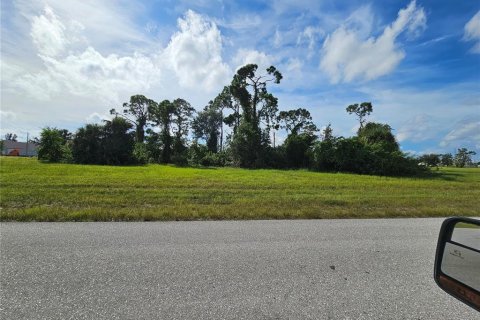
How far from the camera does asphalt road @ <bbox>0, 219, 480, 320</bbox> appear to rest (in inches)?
128

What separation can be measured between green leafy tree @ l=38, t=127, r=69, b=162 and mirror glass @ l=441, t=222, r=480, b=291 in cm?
4228

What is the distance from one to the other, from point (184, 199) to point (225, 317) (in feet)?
25.4

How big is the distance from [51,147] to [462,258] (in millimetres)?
42827

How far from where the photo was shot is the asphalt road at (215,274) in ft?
10.7

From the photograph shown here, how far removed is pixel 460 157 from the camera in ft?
234

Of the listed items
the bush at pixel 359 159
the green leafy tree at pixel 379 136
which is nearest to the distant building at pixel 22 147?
the bush at pixel 359 159

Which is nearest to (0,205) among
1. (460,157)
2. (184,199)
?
(184,199)

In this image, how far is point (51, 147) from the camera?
37250 mm

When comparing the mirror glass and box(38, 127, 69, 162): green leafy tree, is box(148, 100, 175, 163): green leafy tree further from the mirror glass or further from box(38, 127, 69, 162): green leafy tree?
the mirror glass

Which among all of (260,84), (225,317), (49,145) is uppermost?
(260,84)

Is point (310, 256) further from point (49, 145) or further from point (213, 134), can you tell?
point (213, 134)

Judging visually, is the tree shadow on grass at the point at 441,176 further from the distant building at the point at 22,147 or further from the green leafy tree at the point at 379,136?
the distant building at the point at 22,147

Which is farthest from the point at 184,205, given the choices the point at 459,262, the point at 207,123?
the point at 207,123

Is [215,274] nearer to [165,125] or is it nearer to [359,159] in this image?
[359,159]
